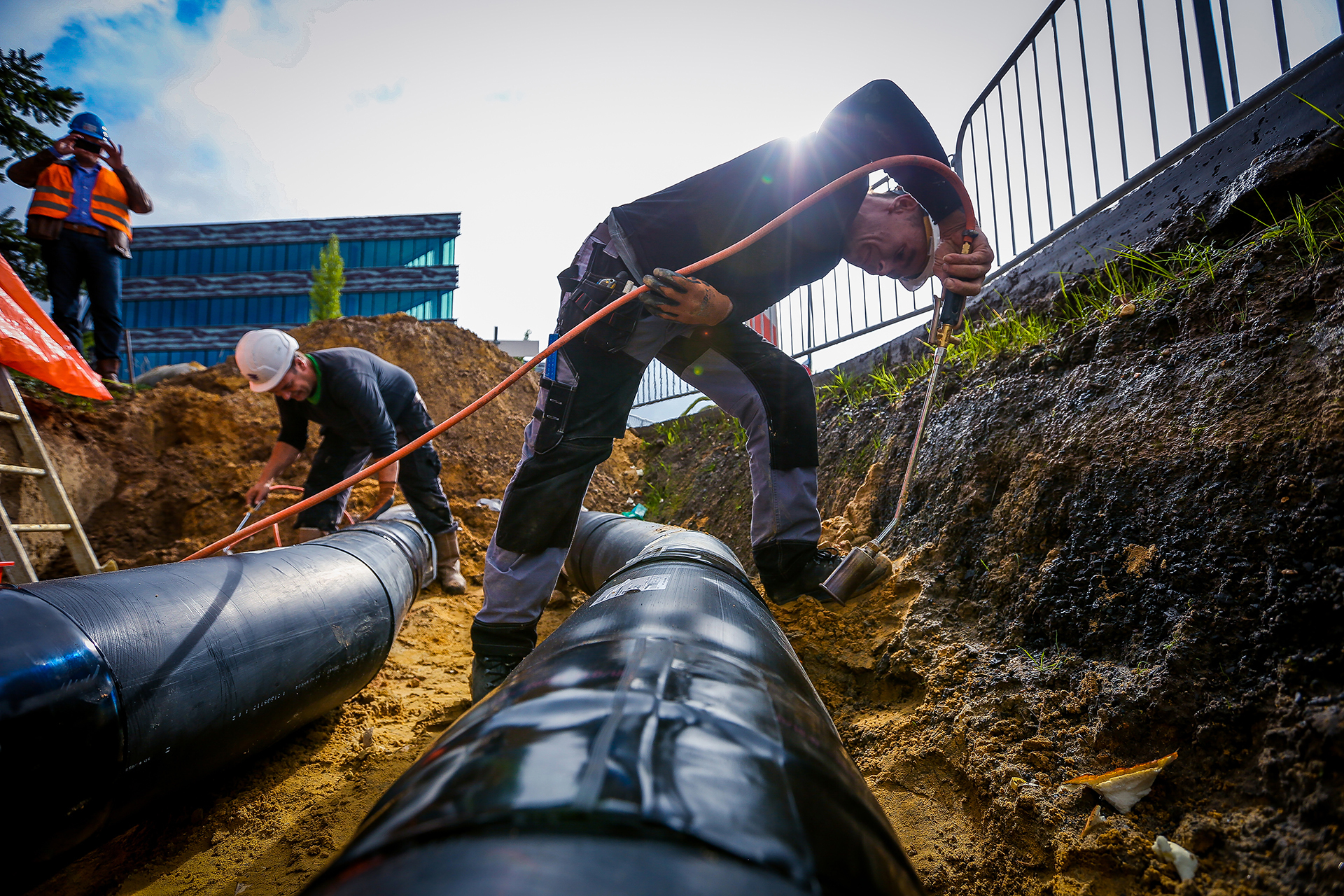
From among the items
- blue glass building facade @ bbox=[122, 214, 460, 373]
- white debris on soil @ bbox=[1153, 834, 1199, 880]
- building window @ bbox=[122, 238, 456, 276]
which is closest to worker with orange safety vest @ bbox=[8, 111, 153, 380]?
white debris on soil @ bbox=[1153, 834, 1199, 880]

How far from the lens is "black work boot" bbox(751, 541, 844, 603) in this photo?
218 cm

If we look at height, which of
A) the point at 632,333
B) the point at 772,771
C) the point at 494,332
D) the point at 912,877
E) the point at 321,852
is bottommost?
the point at 321,852

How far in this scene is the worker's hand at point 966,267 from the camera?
1.88m

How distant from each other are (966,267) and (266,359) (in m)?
3.53

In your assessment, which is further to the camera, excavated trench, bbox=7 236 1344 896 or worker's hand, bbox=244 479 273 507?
worker's hand, bbox=244 479 273 507

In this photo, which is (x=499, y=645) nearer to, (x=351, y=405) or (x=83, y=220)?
(x=351, y=405)

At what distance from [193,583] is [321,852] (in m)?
0.76

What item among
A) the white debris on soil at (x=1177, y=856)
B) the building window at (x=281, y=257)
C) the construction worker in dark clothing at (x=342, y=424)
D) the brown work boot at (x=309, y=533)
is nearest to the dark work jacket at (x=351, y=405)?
the construction worker in dark clothing at (x=342, y=424)

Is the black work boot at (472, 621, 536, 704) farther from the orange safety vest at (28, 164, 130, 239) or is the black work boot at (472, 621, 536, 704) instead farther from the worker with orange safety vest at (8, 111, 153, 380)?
the orange safety vest at (28, 164, 130, 239)

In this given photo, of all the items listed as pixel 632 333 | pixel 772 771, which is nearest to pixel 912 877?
pixel 772 771

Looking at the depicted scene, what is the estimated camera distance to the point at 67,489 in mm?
4438

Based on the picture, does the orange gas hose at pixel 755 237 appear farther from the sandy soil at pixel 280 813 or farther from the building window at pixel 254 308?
the building window at pixel 254 308

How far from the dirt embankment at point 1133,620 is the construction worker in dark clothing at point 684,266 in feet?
1.58

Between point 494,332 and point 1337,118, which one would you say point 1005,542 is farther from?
point 494,332
